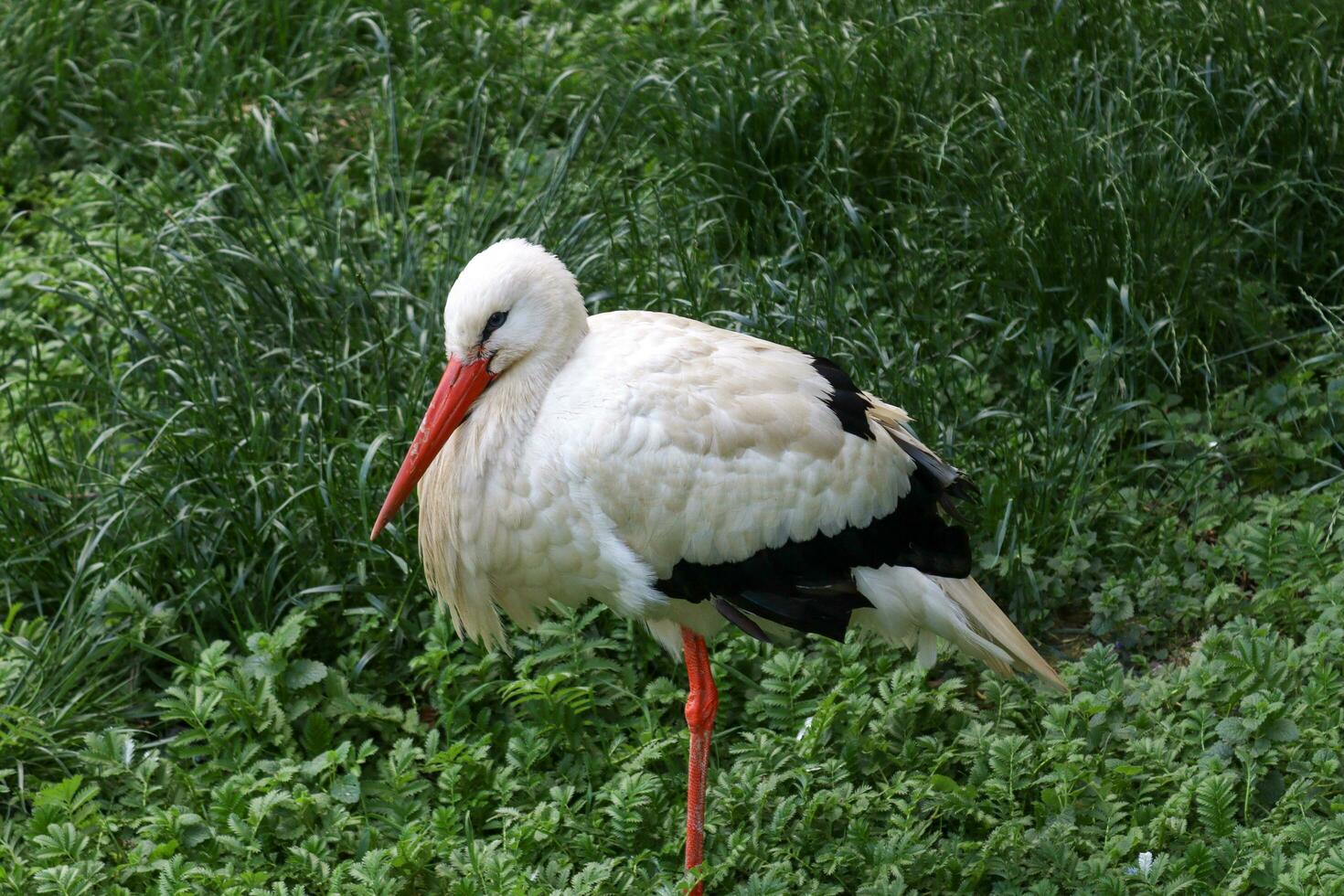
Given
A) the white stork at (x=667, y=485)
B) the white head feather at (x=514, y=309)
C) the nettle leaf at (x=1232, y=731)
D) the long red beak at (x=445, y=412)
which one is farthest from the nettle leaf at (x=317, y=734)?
the nettle leaf at (x=1232, y=731)

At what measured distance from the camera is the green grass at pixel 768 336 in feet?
11.0

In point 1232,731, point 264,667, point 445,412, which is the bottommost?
point 1232,731

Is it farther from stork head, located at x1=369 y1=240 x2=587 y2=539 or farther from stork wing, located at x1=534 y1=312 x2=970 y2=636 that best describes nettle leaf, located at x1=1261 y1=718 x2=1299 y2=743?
stork head, located at x1=369 y1=240 x2=587 y2=539

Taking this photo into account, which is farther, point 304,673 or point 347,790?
point 304,673

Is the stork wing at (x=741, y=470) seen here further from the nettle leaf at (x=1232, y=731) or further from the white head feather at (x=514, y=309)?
the nettle leaf at (x=1232, y=731)

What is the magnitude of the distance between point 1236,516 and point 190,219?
→ 3.16 metres

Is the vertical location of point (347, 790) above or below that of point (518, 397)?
below

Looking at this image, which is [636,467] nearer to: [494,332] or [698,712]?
[494,332]

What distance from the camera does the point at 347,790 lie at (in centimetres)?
353

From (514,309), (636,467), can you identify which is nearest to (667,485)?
(636,467)

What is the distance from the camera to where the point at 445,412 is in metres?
3.18

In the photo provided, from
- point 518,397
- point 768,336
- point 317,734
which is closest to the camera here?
point 518,397

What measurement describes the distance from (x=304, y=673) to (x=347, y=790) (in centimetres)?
36

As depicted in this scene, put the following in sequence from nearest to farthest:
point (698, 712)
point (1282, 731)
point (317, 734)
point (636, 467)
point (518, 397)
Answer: point (636, 467) → point (518, 397) → point (1282, 731) → point (698, 712) → point (317, 734)
